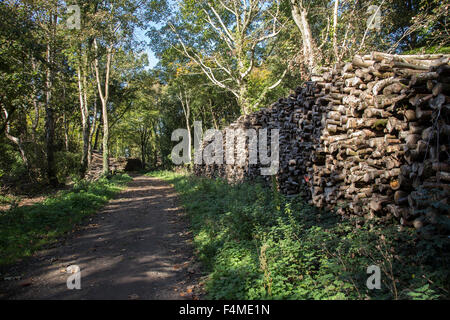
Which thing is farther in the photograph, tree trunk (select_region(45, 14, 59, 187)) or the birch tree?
the birch tree

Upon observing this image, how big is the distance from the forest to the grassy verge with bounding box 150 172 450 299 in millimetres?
24

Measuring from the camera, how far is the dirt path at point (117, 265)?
3.88 metres

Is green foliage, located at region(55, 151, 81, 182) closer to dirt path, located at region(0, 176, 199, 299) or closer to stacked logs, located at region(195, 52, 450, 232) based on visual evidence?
dirt path, located at region(0, 176, 199, 299)

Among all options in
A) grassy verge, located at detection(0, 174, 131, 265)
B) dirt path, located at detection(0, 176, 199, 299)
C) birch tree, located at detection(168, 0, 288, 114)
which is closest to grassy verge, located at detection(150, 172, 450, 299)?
dirt path, located at detection(0, 176, 199, 299)

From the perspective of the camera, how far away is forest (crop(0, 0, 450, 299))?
3447mm

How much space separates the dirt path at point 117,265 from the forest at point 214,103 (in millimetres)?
391

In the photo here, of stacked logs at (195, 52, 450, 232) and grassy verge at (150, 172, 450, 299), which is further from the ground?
stacked logs at (195, 52, 450, 232)

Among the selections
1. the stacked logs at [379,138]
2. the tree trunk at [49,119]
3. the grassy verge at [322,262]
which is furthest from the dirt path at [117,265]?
the tree trunk at [49,119]

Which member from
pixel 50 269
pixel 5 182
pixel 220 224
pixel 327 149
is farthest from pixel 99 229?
pixel 5 182

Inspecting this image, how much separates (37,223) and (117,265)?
368cm

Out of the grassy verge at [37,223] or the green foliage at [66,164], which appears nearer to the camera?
the grassy verge at [37,223]

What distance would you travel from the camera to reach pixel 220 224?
629cm

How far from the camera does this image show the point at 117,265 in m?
4.81

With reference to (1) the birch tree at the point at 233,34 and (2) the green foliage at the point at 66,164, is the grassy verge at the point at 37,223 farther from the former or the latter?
(2) the green foliage at the point at 66,164
